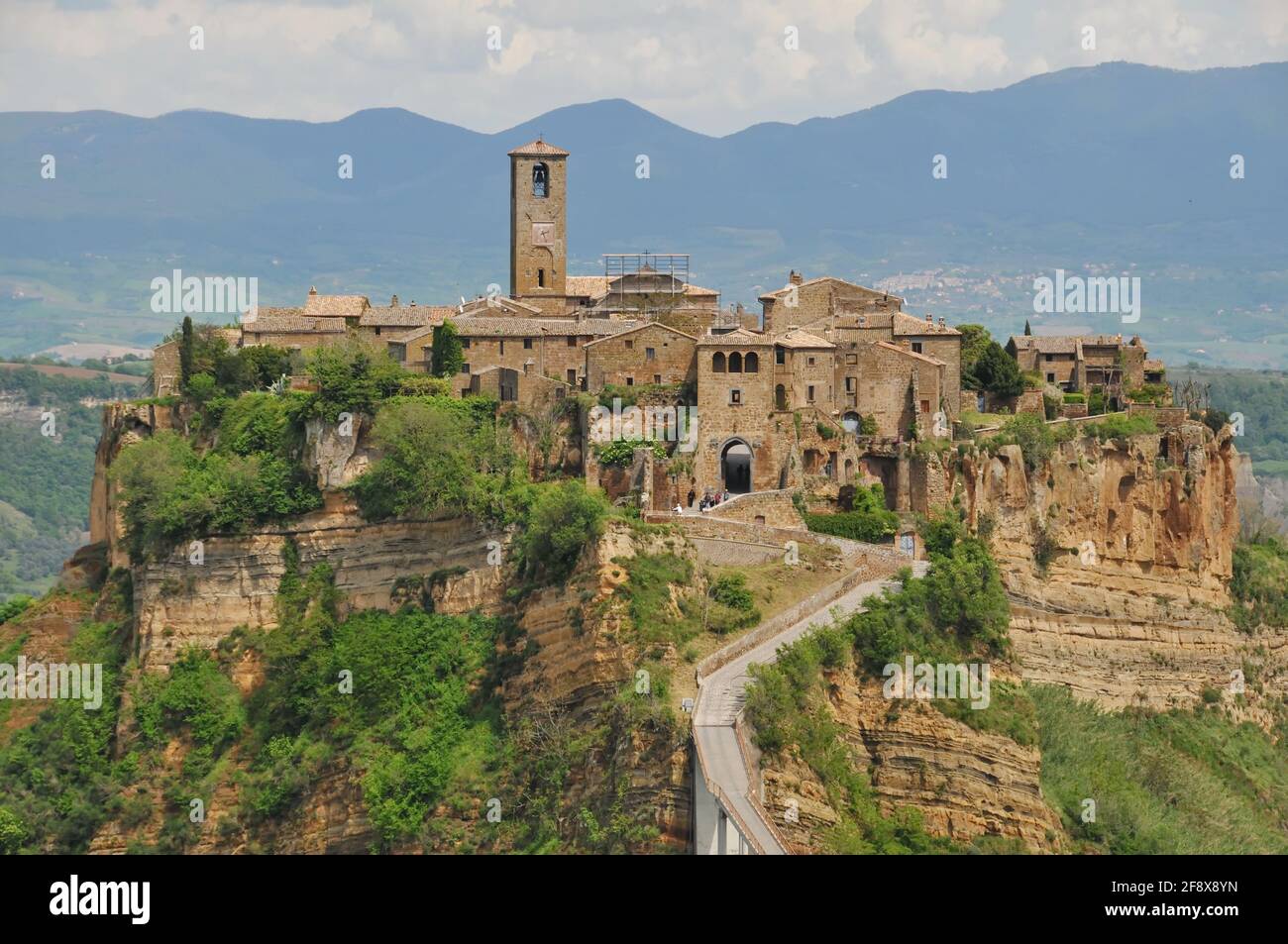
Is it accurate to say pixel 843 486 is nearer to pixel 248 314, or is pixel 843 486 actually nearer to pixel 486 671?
pixel 486 671

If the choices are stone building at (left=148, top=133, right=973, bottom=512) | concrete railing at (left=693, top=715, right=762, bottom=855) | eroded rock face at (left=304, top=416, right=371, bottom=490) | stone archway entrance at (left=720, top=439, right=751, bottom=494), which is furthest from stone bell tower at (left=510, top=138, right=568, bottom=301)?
concrete railing at (left=693, top=715, right=762, bottom=855)

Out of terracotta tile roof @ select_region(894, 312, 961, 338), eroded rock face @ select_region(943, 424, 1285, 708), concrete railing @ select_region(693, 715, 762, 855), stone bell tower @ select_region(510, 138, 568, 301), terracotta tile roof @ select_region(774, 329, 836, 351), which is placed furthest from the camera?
stone bell tower @ select_region(510, 138, 568, 301)

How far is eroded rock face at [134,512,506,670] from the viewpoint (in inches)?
2402

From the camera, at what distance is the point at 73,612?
220ft

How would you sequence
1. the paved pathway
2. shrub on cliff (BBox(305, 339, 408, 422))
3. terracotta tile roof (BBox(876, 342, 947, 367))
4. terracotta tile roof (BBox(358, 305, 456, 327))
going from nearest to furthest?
1. the paved pathway
2. shrub on cliff (BBox(305, 339, 408, 422))
3. terracotta tile roof (BBox(876, 342, 947, 367))
4. terracotta tile roof (BBox(358, 305, 456, 327))

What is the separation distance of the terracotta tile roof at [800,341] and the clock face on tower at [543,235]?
11932mm

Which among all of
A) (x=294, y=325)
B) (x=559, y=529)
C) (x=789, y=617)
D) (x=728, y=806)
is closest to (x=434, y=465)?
(x=559, y=529)

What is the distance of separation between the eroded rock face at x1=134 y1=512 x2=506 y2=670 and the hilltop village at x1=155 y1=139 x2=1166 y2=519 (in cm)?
492

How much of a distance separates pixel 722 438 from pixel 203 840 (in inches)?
690

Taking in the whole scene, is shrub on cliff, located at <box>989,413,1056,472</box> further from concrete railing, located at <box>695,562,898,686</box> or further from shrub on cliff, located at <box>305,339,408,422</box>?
shrub on cliff, located at <box>305,339,408,422</box>

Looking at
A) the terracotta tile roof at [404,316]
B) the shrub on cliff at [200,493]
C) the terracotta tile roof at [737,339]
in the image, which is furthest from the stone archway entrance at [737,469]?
the shrub on cliff at [200,493]

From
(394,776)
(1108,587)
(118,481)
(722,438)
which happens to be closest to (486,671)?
(394,776)

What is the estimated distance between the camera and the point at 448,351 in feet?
207

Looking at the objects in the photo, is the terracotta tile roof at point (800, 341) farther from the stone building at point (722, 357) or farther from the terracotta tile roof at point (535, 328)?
the terracotta tile roof at point (535, 328)
